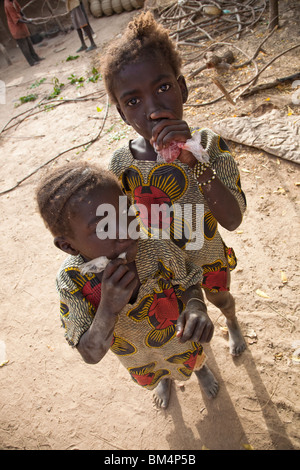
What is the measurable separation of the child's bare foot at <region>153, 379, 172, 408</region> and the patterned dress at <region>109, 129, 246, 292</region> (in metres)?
0.97

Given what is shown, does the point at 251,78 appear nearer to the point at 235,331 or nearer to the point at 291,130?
the point at 291,130

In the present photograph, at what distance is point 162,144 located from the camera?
1.13 meters

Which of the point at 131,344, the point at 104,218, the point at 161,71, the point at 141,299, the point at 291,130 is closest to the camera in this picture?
the point at 104,218

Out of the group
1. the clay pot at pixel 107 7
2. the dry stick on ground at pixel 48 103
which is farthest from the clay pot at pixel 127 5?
the dry stick on ground at pixel 48 103

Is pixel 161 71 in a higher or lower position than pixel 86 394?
higher

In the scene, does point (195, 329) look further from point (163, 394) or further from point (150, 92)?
point (163, 394)

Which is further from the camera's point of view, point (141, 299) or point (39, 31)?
point (39, 31)

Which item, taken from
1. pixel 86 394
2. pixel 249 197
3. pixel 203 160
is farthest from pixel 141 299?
pixel 249 197

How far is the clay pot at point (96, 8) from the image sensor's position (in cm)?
1064

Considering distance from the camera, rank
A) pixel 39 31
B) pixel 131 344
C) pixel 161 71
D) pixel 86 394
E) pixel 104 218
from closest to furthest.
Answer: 1. pixel 104 218
2. pixel 161 71
3. pixel 131 344
4. pixel 86 394
5. pixel 39 31

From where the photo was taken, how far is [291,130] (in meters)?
3.38

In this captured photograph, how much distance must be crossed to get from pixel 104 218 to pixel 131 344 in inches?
27.6

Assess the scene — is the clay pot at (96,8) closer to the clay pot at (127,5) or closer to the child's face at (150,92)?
the clay pot at (127,5)

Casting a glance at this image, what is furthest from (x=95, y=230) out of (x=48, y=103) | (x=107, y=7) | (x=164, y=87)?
(x=107, y=7)
